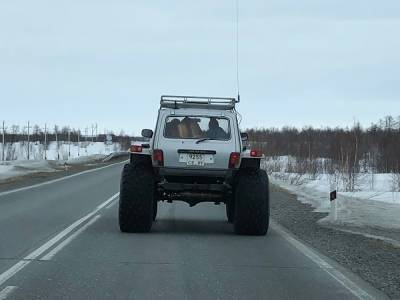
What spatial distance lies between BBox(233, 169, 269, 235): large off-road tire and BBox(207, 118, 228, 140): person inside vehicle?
0.88 metres

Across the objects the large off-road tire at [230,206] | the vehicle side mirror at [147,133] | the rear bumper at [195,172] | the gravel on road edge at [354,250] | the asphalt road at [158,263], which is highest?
the vehicle side mirror at [147,133]

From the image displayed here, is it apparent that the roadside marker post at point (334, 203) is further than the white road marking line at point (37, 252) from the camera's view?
Yes

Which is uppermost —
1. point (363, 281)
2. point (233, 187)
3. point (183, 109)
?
point (183, 109)

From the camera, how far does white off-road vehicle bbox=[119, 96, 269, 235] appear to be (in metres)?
12.5

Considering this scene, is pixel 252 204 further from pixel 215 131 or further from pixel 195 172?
pixel 215 131

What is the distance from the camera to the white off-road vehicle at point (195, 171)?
40.9 feet

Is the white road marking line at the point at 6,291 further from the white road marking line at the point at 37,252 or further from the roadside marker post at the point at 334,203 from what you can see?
the roadside marker post at the point at 334,203

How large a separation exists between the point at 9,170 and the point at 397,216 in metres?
28.9

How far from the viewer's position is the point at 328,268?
9352mm

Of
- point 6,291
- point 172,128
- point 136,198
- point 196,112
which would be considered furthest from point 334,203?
point 6,291

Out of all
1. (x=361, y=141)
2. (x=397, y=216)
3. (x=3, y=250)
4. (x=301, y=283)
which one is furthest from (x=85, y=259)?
(x=361, y=141)

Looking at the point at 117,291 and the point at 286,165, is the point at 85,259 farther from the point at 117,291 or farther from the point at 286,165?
the point at 286,165

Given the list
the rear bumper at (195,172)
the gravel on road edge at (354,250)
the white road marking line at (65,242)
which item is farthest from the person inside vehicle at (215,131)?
the white road marking line at (65,242)

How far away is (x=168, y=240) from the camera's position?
468 inches
